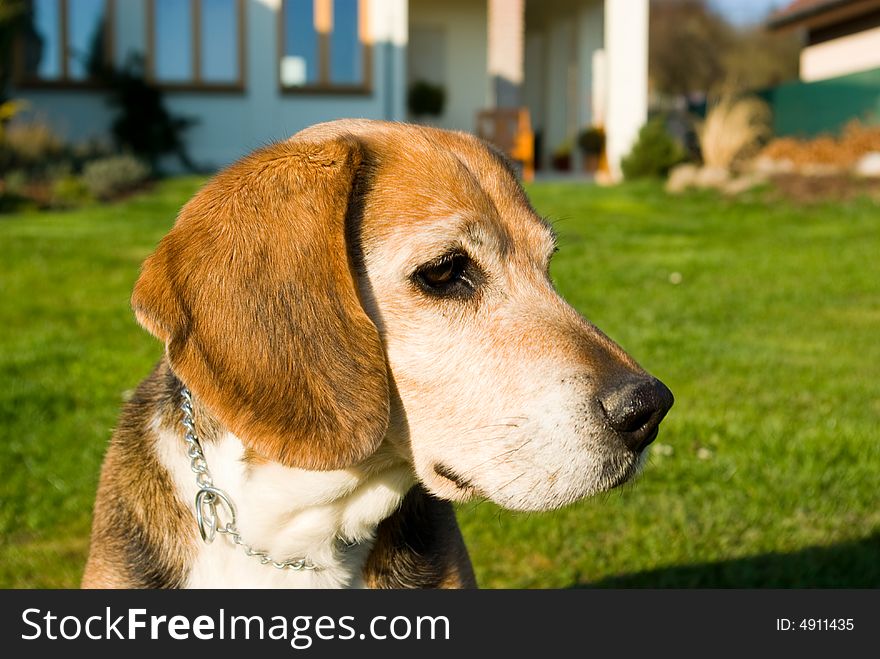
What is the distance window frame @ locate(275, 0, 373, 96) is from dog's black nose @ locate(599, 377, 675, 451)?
69.2 feet

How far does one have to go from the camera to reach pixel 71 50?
21.9 meters

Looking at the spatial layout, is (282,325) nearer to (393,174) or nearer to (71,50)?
(393,174)

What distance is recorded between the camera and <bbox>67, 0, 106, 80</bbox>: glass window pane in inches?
862

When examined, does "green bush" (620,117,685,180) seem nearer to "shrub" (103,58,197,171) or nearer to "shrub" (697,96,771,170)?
"shrub" (697,96,771,170)

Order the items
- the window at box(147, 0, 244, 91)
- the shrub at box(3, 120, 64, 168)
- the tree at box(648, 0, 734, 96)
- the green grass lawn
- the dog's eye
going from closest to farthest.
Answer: the dog's eye < the green grass lawn < the shrub at box(3, 120, 64, 168) < the window at box(147, 0, 244, 91) < the tree at box(648, 0, 734, 96)

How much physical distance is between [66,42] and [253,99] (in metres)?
4.30

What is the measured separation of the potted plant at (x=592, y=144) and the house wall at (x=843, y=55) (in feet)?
18.5

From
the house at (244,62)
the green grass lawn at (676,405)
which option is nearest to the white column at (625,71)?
the house at (244,62)

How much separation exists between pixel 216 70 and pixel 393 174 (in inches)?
835

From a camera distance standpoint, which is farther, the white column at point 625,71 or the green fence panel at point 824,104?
the white column at point 625,71

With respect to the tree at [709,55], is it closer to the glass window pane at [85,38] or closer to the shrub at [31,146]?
the glass window pane at [85,38]

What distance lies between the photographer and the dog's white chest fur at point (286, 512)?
9.07ft

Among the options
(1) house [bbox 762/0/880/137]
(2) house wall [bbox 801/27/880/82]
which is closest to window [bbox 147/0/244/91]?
(1) house [bbox 762/0/880/137]

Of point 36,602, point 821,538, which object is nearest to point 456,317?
point 36,602
